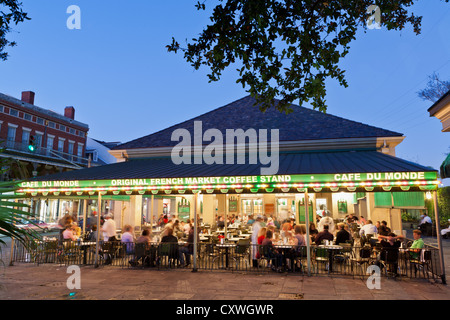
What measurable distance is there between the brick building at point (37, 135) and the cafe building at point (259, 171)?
41.6ft

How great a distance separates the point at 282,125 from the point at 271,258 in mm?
9224

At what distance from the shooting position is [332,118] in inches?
707

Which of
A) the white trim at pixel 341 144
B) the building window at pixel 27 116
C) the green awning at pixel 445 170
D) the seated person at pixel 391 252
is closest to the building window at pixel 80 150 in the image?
the building window at pixel 27 116

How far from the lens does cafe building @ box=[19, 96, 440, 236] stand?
10.3 m

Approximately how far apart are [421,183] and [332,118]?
9.31m

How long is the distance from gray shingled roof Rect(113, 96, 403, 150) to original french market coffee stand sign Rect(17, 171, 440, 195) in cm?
591

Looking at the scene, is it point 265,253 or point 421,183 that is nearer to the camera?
point 421,183

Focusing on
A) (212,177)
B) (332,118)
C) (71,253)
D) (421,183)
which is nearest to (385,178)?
(421,183)

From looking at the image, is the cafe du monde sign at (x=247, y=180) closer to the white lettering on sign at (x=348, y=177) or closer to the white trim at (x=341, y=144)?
the white lettering on sign at (x=348, y=177)

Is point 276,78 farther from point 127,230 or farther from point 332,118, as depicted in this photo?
point 332,118
